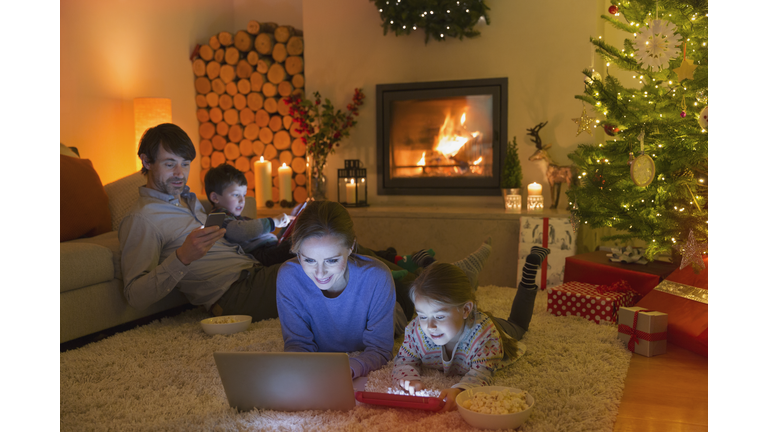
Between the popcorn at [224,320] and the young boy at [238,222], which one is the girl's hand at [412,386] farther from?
the young boy at [238,222]

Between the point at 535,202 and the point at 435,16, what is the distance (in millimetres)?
1319

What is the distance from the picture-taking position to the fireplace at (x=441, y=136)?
3.52m

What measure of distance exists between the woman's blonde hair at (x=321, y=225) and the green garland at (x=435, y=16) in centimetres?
230

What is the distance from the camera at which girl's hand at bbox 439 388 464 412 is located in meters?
1.32

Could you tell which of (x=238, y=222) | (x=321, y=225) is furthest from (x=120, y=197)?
(x=321, y=225)

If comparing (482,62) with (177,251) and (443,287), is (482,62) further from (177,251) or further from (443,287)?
(443,287)

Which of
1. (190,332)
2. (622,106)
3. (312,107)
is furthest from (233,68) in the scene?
(622,106)

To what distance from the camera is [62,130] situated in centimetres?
326

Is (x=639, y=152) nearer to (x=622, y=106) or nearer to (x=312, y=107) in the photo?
(x=622, y=106)

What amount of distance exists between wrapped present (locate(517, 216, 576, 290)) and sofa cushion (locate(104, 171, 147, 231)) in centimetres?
203

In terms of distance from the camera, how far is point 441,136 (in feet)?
12.0

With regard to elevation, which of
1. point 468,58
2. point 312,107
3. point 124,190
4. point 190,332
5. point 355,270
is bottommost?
point 190,332

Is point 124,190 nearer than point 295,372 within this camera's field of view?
No

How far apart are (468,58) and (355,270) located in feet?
7.90
